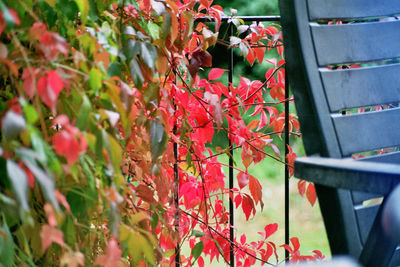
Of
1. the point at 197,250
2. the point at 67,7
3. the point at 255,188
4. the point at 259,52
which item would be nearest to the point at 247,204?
the point at 255,188

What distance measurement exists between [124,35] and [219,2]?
375cm

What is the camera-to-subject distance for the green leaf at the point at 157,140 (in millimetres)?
1045

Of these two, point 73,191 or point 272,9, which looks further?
point 272,9

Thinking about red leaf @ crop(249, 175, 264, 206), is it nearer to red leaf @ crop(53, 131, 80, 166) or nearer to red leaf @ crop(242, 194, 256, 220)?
red leaf @ crop(242, 194, 256, 220)

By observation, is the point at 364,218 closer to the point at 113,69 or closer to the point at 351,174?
the point at 351,174

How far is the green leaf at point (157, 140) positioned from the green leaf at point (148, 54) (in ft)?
0.40

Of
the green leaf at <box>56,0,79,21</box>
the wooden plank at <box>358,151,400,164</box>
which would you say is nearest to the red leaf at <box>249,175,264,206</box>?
the wooden plank at <box>358,151,400,164</box>

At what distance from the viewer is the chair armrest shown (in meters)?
0.77

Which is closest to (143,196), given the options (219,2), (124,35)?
(124,35)

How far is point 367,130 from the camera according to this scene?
1.06 meters

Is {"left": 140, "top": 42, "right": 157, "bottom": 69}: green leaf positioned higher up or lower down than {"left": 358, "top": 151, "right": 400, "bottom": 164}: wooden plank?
lower down

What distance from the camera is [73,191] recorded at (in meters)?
0.93

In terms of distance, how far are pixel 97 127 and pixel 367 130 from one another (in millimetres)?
535

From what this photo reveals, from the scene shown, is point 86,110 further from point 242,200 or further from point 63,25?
point 242,200
